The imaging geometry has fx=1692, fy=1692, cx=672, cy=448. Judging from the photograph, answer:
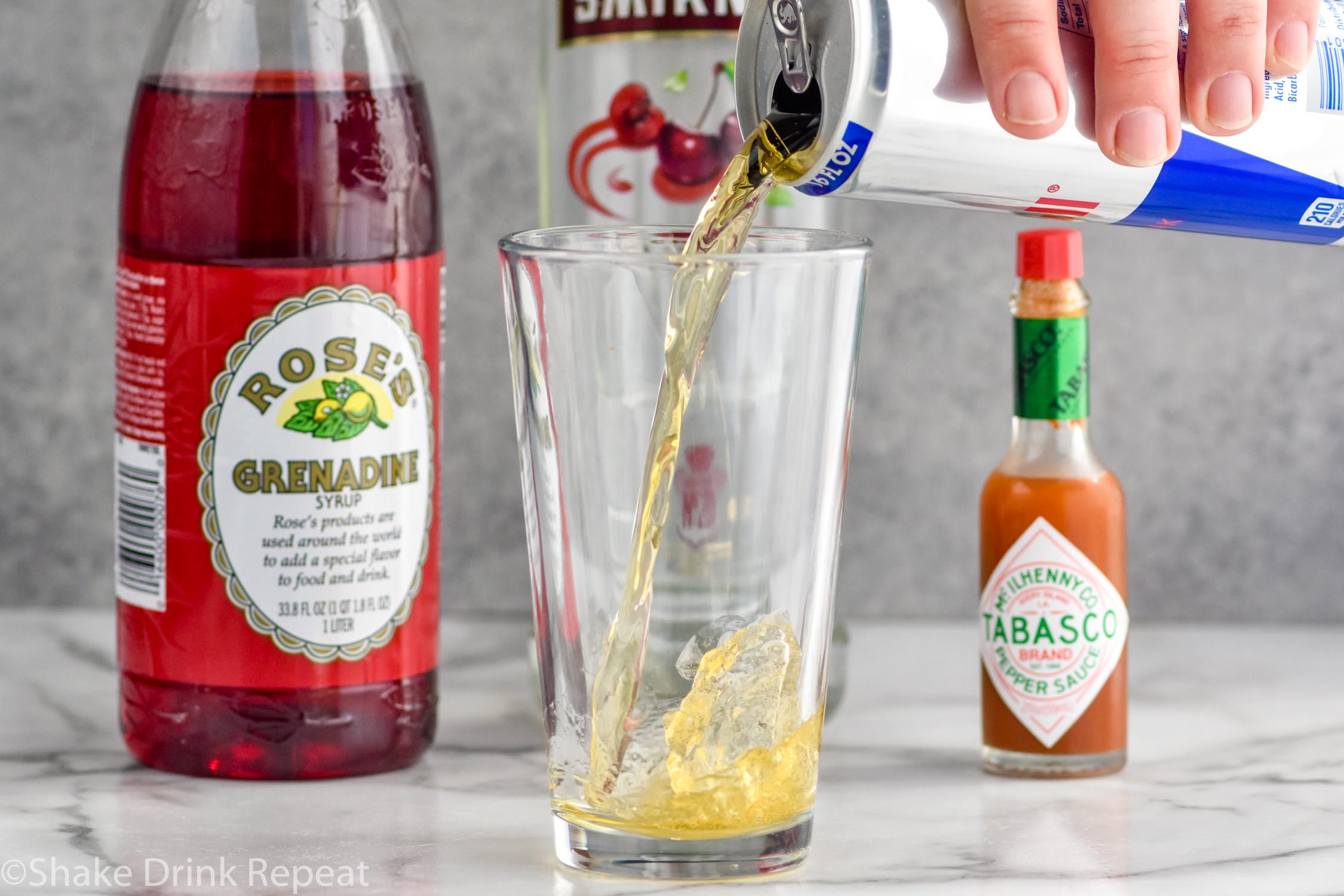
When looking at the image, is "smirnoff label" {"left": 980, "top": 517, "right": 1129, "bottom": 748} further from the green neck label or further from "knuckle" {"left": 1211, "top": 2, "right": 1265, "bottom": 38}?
"knuckle" {"left": 1211, "top": 2, "right": 1265, "bottom": 38}

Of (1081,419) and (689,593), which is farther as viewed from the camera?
(1081,419)

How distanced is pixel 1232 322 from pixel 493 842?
0.57 metres

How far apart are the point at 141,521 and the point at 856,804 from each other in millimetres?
326

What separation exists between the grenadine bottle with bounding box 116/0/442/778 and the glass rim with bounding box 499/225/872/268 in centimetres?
12

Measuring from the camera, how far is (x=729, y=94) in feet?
2.67

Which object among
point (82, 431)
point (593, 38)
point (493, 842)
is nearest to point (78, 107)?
point (82, 431)

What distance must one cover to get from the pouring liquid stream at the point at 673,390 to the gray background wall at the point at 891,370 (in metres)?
0.38

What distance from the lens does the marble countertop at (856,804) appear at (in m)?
0.61

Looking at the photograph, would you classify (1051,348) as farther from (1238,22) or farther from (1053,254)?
(1238,22)

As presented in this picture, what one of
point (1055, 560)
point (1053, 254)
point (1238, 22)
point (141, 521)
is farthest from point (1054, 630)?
point (141, 521)

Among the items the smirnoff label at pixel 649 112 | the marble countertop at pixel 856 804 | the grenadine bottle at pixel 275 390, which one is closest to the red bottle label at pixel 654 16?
the smirnoff label at pixel 649 112

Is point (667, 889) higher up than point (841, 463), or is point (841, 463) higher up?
point (841, 463)

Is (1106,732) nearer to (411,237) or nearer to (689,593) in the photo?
(689,593)

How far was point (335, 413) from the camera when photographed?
69cm
